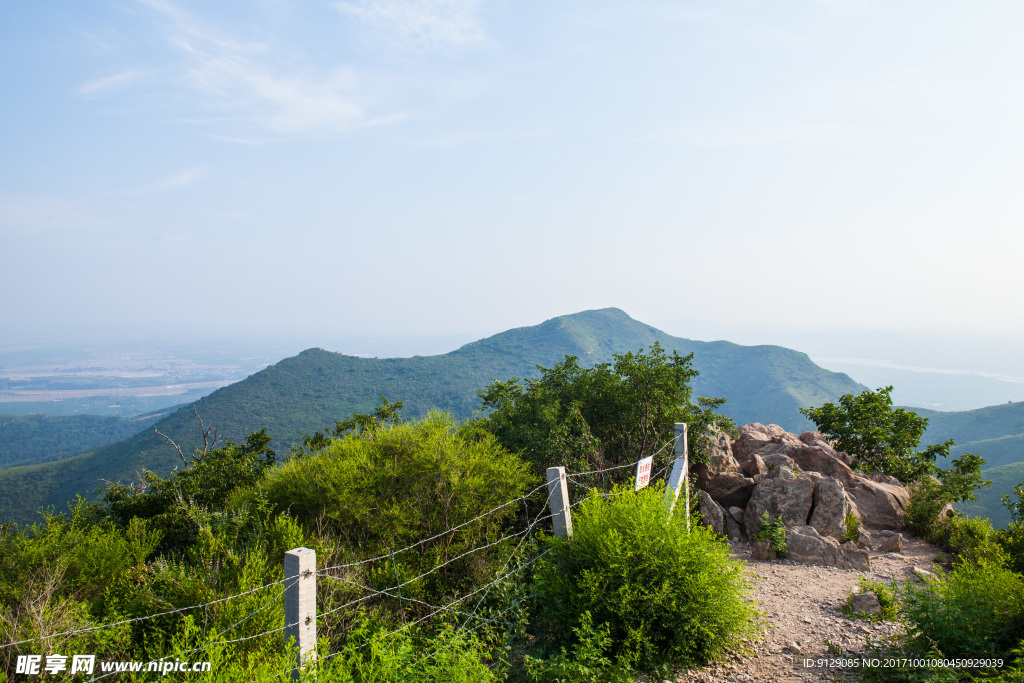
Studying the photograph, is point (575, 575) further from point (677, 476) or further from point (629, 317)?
point (629, 317)

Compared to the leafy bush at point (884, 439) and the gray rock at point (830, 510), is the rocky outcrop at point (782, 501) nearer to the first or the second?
the gray rock at point (830, 510)

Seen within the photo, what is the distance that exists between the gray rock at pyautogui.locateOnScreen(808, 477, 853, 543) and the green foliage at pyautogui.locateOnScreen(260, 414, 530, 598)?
18.0ft

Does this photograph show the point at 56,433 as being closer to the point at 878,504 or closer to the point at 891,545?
the point at 878,504

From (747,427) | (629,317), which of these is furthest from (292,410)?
(629,317)

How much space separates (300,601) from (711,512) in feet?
26.7

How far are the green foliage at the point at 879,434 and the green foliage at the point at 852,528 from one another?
3.85m

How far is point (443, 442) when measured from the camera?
7.44 m

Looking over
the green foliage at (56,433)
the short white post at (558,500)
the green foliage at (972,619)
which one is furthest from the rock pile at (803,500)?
the green foliage at (56,433)

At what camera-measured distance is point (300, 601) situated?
3.57 metres

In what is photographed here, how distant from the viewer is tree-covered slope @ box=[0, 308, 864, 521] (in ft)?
177

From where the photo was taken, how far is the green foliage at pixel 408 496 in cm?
621

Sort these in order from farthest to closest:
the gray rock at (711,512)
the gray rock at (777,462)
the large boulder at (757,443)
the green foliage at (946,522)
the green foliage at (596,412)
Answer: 1. the large boulder at (757,443)
2. the gray rock at (777,462)
3. the green foliage at (596,412)
4. the gray rock at (711,512)
5. the green foliage at (946,522)

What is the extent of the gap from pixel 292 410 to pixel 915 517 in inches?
2614

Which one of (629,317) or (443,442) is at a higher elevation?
(629,317)
